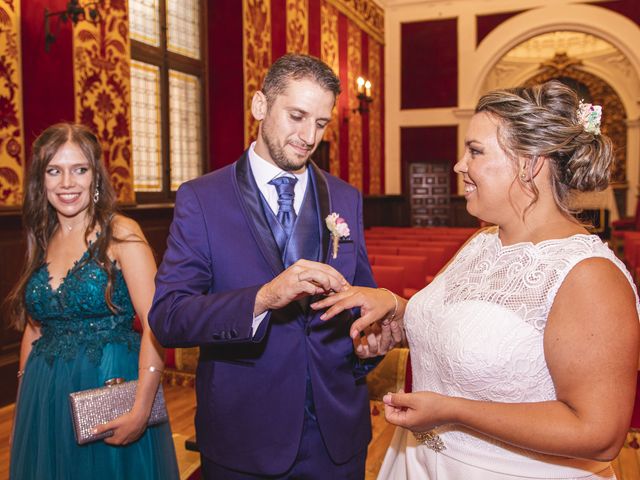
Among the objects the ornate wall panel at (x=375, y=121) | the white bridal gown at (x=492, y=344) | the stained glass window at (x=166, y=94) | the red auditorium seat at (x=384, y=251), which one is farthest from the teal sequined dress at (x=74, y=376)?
the ornate wall panel at (x=375, y=121)

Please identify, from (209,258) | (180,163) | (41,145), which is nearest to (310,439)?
(209,258)

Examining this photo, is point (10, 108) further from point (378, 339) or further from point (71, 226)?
point (378, 339)

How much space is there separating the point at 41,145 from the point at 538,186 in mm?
1724

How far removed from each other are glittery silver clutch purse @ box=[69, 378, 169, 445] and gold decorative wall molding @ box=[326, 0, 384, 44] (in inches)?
384

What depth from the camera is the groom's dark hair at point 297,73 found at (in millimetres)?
1740

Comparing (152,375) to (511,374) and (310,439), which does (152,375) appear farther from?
(511,374)

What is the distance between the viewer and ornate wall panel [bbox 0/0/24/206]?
447 centimetres

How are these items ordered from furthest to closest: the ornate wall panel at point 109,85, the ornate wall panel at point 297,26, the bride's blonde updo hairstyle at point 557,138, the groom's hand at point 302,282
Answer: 1. the ornate wall panel at point 297,26
2. the ornate wall panel at point 109,85
3. the bride's blonde updo hairstyle at point 557,138
4. the groom's hand at point 302,282

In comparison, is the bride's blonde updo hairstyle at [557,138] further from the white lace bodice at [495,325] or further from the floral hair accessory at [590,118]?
the white lace bodice at [495,325]

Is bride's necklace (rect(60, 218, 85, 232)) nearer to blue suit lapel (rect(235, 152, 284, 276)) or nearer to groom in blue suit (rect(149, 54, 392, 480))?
groom in blue suit (rect(149, 54, 392, 480))

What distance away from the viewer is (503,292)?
1551mm

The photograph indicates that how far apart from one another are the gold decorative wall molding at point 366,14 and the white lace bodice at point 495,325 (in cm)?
984

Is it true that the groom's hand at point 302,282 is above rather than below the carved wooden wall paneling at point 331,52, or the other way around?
below

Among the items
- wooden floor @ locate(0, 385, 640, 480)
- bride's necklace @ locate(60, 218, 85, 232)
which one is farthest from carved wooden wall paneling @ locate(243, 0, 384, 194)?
bride's necklace @ locate(60, 218, 85, 232)
